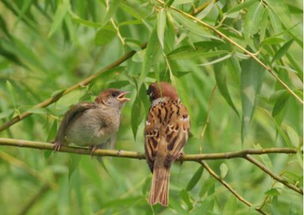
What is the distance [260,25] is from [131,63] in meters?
0.93

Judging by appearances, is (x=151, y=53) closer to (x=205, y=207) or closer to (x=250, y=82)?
(x=250, y=82)

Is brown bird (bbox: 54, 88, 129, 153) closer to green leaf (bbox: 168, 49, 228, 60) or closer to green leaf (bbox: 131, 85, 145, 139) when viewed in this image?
green leaf (bbox: 131, 85, 145, 139)

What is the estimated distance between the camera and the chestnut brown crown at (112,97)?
6.09 m

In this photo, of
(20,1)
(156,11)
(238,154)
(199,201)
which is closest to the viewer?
(238,154)

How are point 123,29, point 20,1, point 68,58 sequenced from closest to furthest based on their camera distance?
point 20,1 < point 123,29 < point 68,58

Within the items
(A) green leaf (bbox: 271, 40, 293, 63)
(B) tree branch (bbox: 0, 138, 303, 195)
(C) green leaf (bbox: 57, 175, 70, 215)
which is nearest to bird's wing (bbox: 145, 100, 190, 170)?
(B) tree branch (bbox: 0, 138, 303, 195)

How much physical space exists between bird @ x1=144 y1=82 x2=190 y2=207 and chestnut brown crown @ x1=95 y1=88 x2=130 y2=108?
32 cm

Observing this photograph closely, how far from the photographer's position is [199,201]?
5629 mm

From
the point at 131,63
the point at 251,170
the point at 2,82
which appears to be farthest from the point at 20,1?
the point at 251,170

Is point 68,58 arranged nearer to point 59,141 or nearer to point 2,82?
point 2,82

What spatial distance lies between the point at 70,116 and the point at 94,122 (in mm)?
217

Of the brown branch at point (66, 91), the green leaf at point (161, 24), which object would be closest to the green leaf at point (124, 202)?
the brown branch at point (66, 91)

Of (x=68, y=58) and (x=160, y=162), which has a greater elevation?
(x=160, y=162)

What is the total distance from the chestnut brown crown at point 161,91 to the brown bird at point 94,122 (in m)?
0.30
